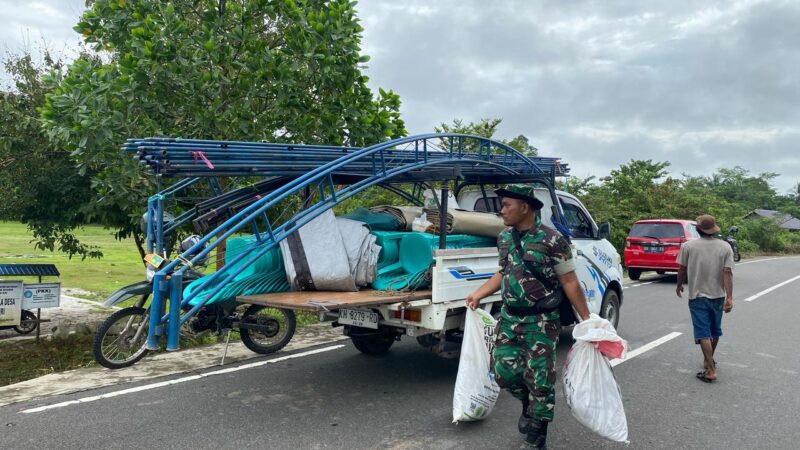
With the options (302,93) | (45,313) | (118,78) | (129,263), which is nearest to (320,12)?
(302,93)

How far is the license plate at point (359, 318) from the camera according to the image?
4.94 m

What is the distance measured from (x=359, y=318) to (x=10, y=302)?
5.13 m

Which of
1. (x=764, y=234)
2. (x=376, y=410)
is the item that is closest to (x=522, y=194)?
(x=376, y=410)

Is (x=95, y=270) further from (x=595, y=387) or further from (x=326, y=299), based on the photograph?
(x=595, y=387)

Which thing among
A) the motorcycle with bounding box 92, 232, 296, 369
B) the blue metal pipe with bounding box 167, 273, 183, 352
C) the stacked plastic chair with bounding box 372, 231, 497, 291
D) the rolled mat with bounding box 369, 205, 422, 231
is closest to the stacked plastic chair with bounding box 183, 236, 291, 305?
the motorcycle with bounding box 92, 232, 296, 369

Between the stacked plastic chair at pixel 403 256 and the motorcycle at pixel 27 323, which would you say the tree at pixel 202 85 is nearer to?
the motorcycle at pixel 27 323

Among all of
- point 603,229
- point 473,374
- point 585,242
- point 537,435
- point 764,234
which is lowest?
point 537,435

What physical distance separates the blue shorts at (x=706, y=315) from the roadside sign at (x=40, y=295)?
7.85 metres

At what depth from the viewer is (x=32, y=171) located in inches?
308

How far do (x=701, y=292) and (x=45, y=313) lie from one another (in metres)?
10.0

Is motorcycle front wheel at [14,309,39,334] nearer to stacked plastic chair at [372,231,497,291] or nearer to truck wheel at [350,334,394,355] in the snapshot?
truck wheel at [350,334,394,355]

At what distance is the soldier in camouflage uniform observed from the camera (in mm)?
3693

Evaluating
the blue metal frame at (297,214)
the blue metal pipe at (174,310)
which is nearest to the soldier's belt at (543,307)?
the blue metal frame at (297,214)

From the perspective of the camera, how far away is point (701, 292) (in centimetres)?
579
